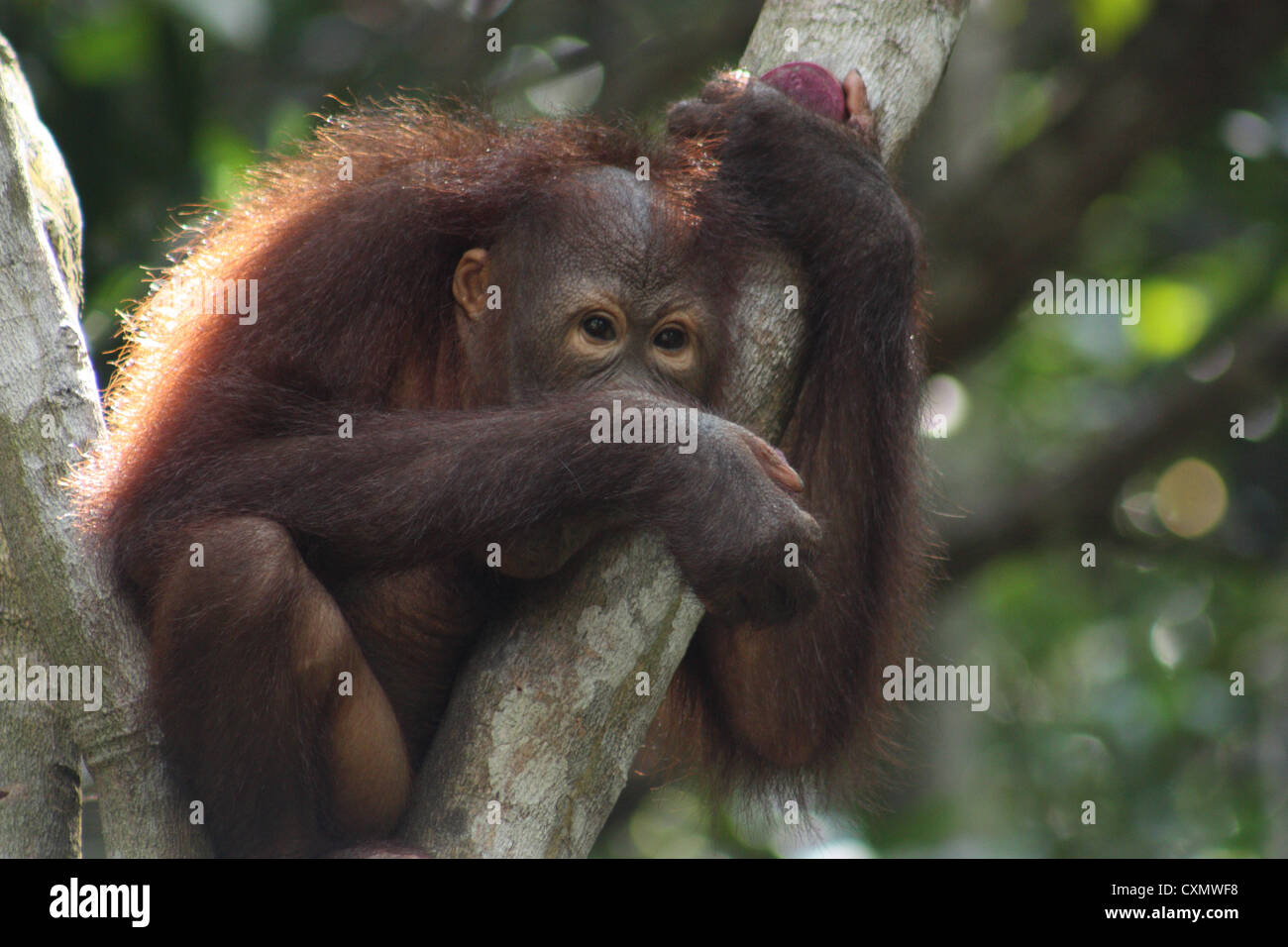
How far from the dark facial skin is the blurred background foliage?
104 centimetres

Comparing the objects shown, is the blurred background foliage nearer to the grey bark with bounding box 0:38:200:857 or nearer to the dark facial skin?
the dark facial skin

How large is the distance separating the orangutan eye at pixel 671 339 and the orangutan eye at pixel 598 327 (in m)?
0.11

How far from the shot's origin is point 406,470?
9.53 feet

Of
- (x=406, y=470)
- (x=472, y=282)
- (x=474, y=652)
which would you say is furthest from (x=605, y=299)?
(x=474, y=652)

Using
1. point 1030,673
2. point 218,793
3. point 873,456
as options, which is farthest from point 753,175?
point 1030,673

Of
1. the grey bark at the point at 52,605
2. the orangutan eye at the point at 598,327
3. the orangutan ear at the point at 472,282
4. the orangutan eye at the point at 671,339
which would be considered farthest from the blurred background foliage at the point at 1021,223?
the grey bark at the point at 52,605

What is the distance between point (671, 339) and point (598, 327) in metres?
0.18

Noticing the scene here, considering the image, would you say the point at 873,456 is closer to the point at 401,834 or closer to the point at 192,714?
the point at 401,834

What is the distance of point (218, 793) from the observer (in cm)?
288

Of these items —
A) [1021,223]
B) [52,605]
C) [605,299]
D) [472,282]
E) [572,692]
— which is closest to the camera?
[572,692]

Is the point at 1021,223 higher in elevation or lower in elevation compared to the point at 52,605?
higher

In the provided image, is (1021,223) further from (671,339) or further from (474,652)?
(474,652)

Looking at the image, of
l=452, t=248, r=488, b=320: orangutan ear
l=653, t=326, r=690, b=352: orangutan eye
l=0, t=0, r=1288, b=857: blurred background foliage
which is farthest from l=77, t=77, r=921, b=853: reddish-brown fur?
l=0, t=0, r=1288, b=857: blurred background foliage

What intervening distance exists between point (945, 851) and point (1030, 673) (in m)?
8.47
